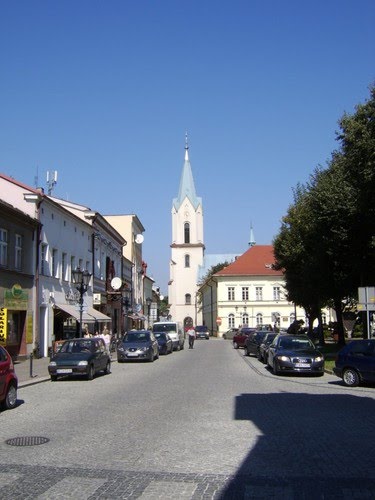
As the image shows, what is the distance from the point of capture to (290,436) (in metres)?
10.1

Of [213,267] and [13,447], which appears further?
[213,267]

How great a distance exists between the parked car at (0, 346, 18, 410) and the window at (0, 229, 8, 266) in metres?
14.5

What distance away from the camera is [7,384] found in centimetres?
1377

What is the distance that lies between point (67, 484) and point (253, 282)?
85.7 meters

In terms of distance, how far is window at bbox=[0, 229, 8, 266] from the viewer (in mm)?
27922

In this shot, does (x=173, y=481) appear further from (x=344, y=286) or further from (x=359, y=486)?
(x=344, y=286)

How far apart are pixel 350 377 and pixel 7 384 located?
10.5 metres

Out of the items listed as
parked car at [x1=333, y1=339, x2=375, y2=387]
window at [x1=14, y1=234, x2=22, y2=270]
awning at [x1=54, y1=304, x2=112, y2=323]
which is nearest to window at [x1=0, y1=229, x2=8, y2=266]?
window at [x1=14, y1=234, x2=22, y2=270]

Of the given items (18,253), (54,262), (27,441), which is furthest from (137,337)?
(27,441)

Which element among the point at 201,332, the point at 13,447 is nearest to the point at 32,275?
the point at 13,447

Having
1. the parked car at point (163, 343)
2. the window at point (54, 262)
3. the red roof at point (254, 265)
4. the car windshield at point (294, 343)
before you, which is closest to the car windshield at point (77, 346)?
the car windshield at point (294, 343)

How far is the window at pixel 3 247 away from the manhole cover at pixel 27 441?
62.0 feet

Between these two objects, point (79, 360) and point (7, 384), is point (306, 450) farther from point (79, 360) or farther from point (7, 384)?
point (79, 360)

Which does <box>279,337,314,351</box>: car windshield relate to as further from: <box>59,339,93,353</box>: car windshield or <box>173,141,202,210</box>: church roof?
<box>173,141,202,210</box>: church roof
